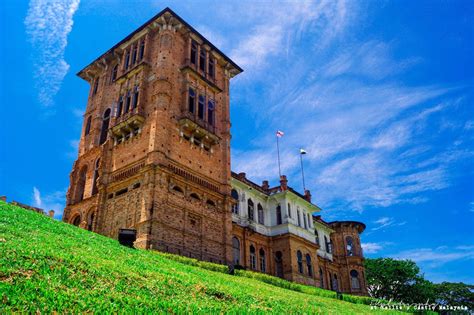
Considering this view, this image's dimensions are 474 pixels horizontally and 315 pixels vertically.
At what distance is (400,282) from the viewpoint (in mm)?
64250

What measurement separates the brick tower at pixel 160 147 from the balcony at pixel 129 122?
0.30 feet

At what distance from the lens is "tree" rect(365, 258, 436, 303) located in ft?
206

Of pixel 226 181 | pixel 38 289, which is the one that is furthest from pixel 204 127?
pixel 38 289

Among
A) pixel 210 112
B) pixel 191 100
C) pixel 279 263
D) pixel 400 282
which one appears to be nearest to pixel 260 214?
pixel 279 263

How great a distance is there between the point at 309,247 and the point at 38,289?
128ft

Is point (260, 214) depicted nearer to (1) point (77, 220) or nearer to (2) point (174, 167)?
(2) point (174, 167)

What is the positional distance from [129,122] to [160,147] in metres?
Result: 4.53

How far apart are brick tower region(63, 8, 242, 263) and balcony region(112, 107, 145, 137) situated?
9 centimetres

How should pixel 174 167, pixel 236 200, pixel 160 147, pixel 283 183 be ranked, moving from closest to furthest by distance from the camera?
pixel 160 147 → pixel 174 167 → pixel 236 200 → pixel 283 183

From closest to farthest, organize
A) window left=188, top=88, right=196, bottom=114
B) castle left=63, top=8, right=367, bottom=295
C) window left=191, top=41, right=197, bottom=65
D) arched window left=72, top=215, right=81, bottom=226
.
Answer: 1. castle left=63, top=8, right=367, bottom=295
2. arched window left=72, top=215, right=81, bottom=226
3. window left=188, top=88, right=196, bottom=114
4. window left=191, top=41, right=197, bottom=65

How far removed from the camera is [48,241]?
14758mm

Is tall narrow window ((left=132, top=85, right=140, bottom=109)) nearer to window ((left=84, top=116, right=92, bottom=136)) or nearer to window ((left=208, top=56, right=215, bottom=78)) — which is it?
window ((left=84, top=116, right=92, bottom=136))

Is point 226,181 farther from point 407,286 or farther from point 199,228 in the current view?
point 407,286

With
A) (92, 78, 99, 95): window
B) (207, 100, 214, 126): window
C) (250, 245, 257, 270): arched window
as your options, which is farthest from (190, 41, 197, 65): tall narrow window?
(250, 245, 257, 270): arched window
